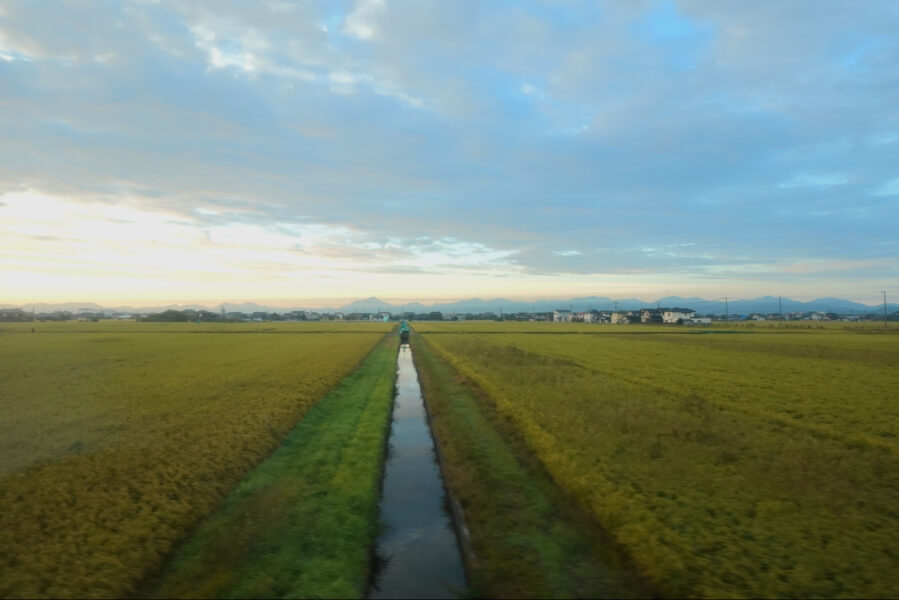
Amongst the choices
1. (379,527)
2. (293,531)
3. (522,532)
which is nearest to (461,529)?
(522,532)

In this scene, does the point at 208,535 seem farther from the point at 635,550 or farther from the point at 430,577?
the point at 635,550

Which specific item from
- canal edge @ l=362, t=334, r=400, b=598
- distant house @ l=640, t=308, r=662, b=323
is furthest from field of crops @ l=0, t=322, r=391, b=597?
distant house @ l=640, t=308, r=662, b=323

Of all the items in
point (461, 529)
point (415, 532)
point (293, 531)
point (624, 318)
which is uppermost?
point (624, 318)

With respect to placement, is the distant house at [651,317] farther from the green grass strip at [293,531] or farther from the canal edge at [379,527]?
the green grass strip at [293,531]

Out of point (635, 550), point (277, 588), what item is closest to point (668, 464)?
point (635, 550)

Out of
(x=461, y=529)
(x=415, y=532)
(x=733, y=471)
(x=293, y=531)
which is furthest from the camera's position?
(x=733, y=471)

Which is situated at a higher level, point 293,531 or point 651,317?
point 651,317

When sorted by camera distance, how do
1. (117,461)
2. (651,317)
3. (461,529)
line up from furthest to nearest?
(651,317) → (117,461) → (461,529)

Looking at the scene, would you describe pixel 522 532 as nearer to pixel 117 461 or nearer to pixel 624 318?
pixel 117 461

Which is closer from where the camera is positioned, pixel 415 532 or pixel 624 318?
pixel 415 532
